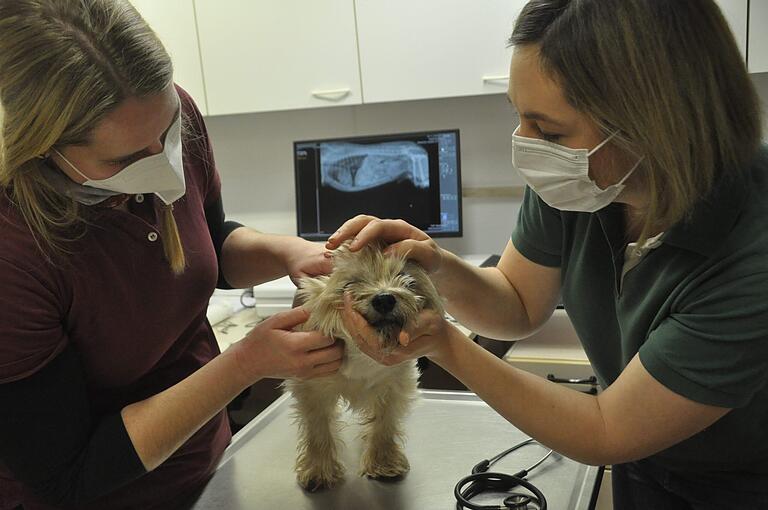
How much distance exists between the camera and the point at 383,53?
252 centimetres

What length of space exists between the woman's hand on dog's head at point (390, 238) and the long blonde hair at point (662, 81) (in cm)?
40

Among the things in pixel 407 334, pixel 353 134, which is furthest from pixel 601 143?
pixel 353 134

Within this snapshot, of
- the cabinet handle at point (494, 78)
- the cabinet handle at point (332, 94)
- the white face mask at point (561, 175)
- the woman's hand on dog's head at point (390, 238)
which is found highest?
the cabinet handle at point (494, 78)

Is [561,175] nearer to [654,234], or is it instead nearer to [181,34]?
[654,234]

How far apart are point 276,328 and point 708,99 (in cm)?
75

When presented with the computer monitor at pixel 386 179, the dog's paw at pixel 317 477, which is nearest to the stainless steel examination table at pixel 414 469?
the dog's paw at pixel 317 477

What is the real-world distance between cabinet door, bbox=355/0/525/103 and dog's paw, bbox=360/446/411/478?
1.54 meters

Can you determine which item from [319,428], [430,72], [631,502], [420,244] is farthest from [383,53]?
[631,502]

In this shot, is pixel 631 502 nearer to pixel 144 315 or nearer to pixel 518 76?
pixel 518 76

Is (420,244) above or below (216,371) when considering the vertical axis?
above

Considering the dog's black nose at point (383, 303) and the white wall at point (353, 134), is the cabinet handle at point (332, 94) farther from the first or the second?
the dog's black nose at point (383, 303)

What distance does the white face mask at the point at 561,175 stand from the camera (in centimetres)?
106

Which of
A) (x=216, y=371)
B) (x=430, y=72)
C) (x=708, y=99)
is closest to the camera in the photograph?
(x=708, y=99)

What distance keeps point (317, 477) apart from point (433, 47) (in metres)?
1.68
